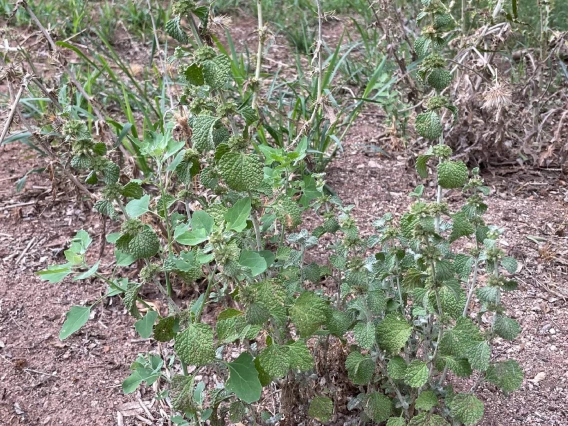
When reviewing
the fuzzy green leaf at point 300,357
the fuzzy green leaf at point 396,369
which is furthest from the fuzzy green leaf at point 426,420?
the fuzzy green leaf at point 300,357

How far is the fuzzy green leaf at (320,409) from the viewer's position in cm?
173

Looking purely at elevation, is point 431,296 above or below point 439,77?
below

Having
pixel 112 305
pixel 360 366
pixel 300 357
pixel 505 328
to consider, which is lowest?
pixel 112 305

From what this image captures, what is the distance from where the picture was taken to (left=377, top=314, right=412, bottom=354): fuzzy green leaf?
5.25ft

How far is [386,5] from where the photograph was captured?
305 cm

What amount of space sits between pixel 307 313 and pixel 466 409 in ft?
1.61

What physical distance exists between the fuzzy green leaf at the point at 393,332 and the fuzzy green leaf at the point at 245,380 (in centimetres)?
35

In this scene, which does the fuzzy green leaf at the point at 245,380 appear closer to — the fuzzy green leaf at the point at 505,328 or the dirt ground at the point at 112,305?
the fuzzy green leaf at the point at 505,328

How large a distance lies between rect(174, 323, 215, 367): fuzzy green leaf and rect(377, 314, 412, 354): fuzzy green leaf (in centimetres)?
47

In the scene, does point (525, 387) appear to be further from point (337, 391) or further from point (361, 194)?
point (361, 194)

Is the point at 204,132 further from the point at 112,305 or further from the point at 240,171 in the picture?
the point at 112,305

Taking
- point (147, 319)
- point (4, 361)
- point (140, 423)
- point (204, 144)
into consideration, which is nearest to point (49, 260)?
point (4, 361)

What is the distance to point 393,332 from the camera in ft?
5.32

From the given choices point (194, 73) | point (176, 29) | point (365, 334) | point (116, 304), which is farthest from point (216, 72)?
point (116, 304)
